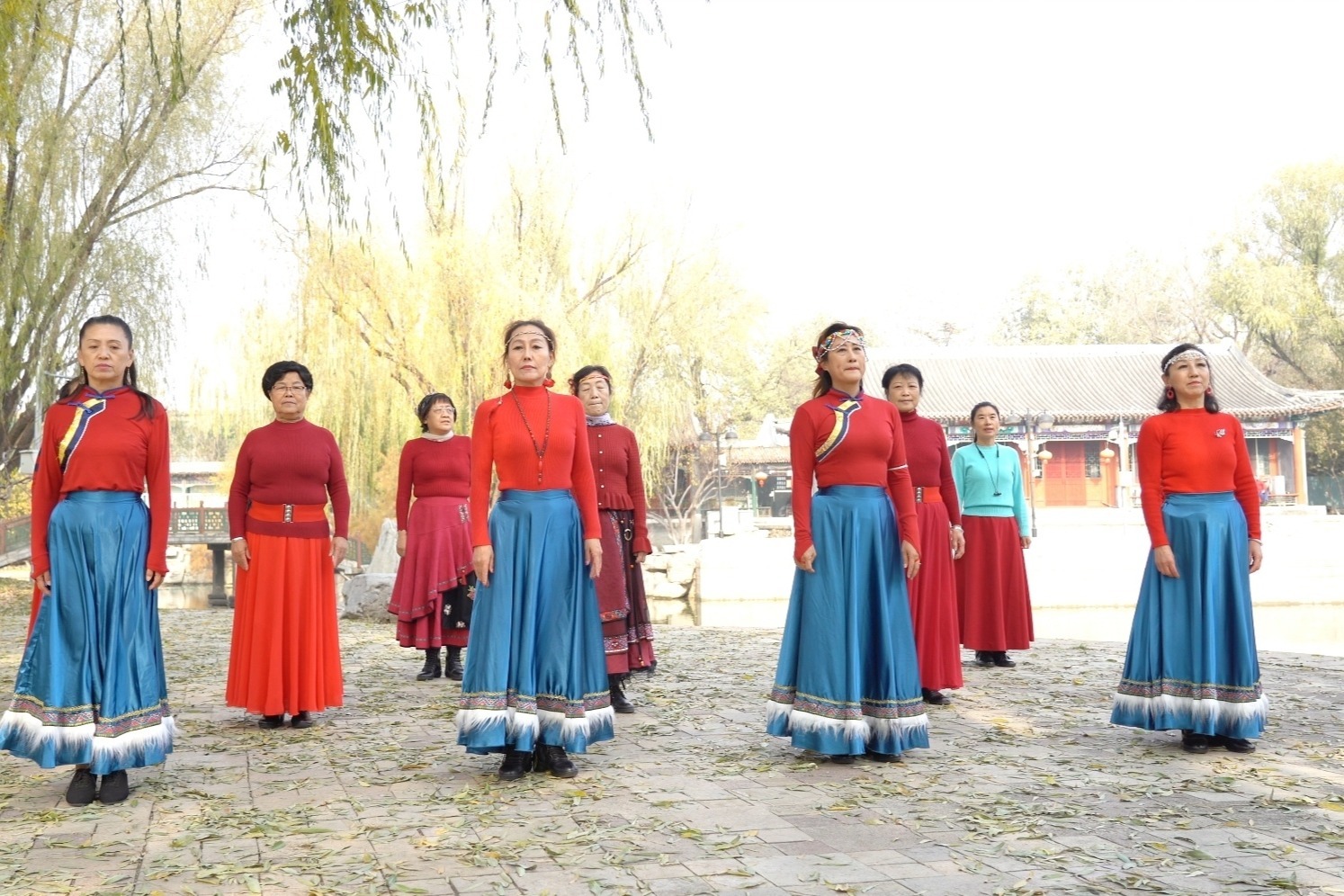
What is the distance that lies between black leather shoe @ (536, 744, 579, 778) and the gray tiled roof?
103 feet

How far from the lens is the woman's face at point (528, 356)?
188 inches

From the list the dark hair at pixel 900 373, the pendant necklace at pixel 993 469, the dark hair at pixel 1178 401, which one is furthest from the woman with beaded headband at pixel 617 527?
the pendant necklace at pixel 993 469

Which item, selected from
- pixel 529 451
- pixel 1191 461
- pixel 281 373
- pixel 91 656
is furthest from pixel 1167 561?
pixel 91 656

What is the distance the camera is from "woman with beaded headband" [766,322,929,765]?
4.92 meters

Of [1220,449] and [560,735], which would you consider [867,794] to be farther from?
[1220,449]

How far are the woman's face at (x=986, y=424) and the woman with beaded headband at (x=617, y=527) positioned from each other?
2638 millimetres

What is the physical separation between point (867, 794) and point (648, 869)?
3.89 feet

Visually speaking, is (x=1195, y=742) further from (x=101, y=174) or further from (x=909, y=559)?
(x=101, y=174)

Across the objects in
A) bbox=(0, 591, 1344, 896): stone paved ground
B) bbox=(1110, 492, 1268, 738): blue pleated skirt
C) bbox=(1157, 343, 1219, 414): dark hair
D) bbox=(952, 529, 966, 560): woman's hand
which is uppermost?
bbox=(1157, 343, 1219, 414): dark hair

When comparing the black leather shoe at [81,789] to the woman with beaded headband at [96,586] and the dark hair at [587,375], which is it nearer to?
the woman with beaded headband at [96,586]

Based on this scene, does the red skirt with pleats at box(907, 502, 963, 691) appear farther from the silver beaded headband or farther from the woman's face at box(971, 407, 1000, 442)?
the silver beaded headband

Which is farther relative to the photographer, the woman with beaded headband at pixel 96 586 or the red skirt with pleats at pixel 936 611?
the red skirt with pleats at pixel 936 611

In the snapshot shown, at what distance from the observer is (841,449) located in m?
5.07

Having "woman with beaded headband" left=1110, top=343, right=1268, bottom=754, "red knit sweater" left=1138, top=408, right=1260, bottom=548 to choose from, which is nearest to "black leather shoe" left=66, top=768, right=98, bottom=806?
"woman with beaded headband" left=1110, top=343, right=1268, bottom=754
